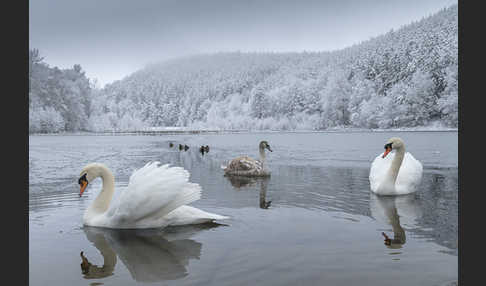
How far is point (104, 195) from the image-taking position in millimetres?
6426

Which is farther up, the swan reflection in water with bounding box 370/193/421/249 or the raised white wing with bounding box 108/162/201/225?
the raised white wing with bounding box 108/162/201/225

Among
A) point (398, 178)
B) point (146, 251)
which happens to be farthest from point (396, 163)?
point (146, 251)

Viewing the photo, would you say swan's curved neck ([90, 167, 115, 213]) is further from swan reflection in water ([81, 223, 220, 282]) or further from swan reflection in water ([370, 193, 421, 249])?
swan reflection in water ([370, 193, 421, 249])

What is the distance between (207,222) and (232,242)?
1158 millimetres

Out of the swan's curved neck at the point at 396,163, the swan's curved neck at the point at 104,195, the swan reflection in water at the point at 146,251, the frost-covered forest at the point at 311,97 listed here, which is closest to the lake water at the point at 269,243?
the swan reflection in water at the point at 146,251

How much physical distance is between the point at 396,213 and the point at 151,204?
14.2 feet

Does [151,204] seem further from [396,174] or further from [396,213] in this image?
[396,174]

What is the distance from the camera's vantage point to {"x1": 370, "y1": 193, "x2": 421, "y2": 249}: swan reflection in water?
18.1 feet

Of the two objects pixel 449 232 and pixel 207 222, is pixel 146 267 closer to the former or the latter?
pixel 207 222

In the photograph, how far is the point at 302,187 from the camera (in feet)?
33.2

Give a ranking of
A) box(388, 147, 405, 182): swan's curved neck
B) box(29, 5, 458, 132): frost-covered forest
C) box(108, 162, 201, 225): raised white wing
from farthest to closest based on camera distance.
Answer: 1. box(29, 5, 458, 132): frost-covered forest
2. box(388, 147, 405, 182): swan's curved neck
3. box(108, 162, 201, 225): raised white wing

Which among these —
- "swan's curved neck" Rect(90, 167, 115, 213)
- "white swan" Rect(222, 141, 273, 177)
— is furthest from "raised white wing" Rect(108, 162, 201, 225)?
"white swan" Rect(222, 141, 273, 177)

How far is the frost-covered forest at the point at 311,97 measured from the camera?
283 ft

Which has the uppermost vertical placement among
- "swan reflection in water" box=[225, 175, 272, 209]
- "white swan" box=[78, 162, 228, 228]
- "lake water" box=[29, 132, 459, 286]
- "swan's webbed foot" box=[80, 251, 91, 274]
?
"white swan" box=[78, 162, 228, 228]
